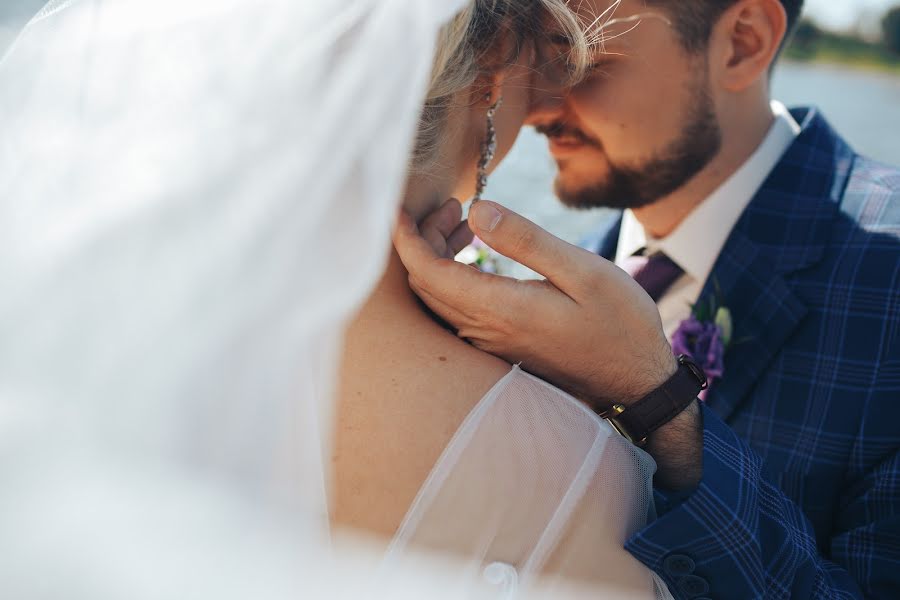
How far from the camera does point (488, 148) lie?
1347 millimetres

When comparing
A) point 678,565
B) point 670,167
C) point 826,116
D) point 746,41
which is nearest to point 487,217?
point 678,565

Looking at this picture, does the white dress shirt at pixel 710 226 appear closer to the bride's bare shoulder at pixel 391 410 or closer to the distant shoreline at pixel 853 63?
the bride's bare shoulder at pixel 391 410

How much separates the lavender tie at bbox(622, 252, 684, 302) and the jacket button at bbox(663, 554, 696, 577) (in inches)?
43.8

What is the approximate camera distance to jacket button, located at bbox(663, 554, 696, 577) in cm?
115

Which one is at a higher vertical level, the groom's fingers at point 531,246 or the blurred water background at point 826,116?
the groom's fingers at point 531,246

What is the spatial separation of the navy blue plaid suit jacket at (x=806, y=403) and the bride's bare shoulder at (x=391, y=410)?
0.38m

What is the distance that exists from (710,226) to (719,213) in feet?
0.14

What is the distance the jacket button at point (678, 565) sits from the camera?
1.15 meters

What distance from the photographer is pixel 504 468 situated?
3.38 ft

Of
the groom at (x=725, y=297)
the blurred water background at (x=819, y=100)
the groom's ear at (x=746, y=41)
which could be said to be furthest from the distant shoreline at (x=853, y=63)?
the groom's ear at (x=746, y=41)

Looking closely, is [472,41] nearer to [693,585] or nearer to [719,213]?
[693,585]

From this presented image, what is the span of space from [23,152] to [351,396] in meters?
0.48

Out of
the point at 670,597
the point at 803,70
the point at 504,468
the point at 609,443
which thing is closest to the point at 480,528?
the point at 504,468

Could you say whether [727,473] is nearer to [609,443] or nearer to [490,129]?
[609,443]
